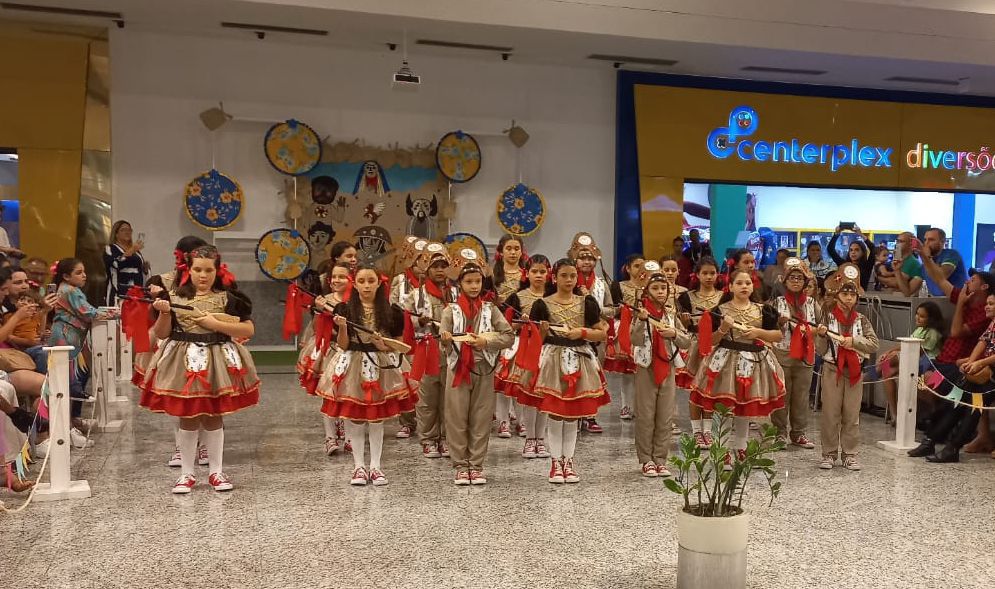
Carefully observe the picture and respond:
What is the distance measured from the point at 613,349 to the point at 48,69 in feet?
21.4

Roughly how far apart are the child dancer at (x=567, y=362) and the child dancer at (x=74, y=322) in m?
3.16

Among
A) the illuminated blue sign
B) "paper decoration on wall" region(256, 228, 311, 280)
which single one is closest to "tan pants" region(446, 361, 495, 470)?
"paper decoration on wall" region(256, 228, 311, 280)

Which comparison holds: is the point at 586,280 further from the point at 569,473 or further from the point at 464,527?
the point at 464,527

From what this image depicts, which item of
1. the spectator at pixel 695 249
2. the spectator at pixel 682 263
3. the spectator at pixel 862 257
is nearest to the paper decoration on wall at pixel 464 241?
the spectator at pixel 682 263

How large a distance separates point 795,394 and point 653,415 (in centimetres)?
157

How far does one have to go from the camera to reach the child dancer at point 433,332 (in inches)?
215

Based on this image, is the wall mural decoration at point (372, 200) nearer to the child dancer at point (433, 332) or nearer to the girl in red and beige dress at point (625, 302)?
the girl in red and beige dress at point (625, 302)

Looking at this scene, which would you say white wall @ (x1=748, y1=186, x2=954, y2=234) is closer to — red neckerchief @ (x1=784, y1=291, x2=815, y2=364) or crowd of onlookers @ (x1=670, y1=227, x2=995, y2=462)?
crowd of onlookers @ (x1=670, y1=227, x2=995, y2=462)

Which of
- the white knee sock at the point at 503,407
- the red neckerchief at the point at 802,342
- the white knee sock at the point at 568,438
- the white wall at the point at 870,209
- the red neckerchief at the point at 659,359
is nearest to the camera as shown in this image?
the white knee sock at the point at 568,438

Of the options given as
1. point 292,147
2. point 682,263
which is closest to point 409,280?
point 292,147

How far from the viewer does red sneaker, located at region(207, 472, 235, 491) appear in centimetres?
480

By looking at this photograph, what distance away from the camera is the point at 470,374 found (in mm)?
4961

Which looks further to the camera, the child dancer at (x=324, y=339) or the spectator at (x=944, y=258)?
the spectator at (x=944, y=258)

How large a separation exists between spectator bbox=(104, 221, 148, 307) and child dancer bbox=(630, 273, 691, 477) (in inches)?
219
